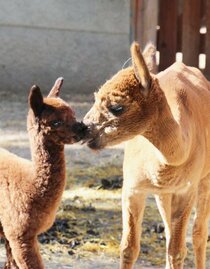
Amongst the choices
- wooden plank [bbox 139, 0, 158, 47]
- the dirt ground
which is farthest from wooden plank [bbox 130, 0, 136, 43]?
the dirt ground

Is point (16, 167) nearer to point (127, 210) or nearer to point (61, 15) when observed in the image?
point (127, 210)

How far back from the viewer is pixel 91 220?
6.02m

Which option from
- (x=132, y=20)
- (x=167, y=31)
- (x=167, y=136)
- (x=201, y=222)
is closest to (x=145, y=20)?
(x=132, y=20)

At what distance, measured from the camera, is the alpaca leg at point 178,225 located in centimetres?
425

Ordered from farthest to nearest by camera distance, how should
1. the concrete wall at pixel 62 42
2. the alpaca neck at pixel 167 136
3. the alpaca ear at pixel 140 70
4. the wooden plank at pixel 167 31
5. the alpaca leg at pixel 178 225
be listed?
the wooden plank at pixel 167 31 → the concrete wall at pixel 62 42 → the alpaca leg at pixel 178 225 → the alpaca neck at pixel 167 136 → the alpaca ear at pixel 140 70

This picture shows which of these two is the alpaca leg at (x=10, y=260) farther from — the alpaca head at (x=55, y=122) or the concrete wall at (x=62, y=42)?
the concrete wall at (x=62, y=42)

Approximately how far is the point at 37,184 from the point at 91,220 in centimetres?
241

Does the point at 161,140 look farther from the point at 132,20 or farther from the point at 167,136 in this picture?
the point at 132,20

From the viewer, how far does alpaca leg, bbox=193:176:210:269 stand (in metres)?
4.73

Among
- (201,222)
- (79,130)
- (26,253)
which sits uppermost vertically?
(79,130)

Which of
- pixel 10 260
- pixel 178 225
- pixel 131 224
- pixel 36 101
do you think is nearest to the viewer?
pixel 36 101

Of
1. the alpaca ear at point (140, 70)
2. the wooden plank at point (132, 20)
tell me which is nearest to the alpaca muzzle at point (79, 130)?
the alpaca ear at point (140, 70)

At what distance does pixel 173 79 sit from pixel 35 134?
3.58 ft

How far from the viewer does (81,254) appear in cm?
A: 528
